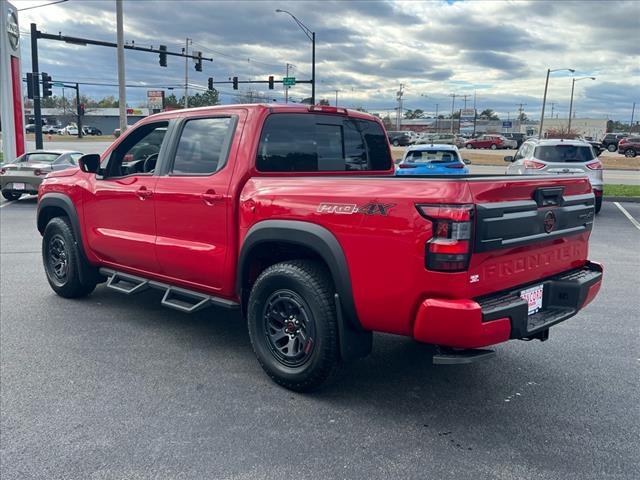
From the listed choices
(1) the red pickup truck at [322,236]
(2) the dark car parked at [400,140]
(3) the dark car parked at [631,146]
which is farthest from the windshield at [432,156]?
(2) the dark car parked at [400,140]

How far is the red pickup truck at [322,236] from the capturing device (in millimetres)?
3094

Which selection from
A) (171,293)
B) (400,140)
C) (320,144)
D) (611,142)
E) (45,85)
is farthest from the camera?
(400,140)

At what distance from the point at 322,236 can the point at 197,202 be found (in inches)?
52.1

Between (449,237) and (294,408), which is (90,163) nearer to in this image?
(294,408)

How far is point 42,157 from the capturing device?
15391mm

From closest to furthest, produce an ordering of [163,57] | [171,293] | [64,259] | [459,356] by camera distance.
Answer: [459,356] < [171,293] < [64,259] < [163,57]

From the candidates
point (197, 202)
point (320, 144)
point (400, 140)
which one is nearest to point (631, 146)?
point (400, 140)

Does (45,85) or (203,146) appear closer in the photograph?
(203,146)

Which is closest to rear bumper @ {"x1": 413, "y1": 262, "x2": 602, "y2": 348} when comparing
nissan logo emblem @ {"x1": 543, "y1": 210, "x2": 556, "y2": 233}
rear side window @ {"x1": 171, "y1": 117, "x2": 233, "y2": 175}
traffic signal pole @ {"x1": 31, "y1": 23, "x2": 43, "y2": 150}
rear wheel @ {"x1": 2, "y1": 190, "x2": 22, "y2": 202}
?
nissan logo emblem @ {"x1": 543, "y1": 210, "x2": 556, "y2": 233}

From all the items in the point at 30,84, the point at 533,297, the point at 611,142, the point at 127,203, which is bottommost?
the point at 533,297

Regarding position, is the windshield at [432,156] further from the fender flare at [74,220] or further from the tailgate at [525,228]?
the tailgate at [525,228]

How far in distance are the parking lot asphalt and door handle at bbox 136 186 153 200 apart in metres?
1.24

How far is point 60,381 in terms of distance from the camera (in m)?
4.06

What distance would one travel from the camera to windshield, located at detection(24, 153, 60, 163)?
15.2 m
